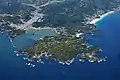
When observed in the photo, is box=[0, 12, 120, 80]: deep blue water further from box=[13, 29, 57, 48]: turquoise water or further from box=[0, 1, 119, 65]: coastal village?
box=[13, 29, 57, 48]: turquoise water

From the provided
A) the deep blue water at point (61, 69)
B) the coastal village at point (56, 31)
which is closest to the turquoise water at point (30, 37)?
the coastal village at point (56, 31)

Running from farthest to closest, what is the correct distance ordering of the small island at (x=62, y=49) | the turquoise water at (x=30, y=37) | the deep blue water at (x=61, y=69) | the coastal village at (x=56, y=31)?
1. the turquoise water at (x=30, y=37)
2. the coastal village at (x=56, y=31)
3. the small island at (x=62, y=49)
4. the deep blue water at (x=61, y=69)

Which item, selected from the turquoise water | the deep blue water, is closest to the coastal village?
the turquoise water

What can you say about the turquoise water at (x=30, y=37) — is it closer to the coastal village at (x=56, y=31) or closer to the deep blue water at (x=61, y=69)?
the coastal village at (x=56, y=31)

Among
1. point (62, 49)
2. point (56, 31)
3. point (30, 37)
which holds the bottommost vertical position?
point (62, 49)

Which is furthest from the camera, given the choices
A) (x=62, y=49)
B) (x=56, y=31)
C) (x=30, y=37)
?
(x=56, y=31)

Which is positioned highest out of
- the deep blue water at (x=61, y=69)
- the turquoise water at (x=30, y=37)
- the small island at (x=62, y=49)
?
the turquoise water at (x=30, y=37)

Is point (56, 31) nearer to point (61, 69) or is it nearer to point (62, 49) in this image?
point (62, 49)

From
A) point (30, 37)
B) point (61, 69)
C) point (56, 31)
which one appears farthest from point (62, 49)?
point (56, 31)

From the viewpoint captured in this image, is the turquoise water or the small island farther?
the turquoise water

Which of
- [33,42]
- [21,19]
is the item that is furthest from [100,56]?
[21,19]

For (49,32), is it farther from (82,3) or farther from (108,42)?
(82,3)
